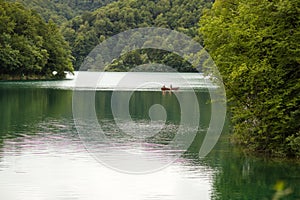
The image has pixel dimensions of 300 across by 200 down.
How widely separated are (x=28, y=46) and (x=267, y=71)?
244 feet

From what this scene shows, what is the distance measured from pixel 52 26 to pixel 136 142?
83172 millimetres

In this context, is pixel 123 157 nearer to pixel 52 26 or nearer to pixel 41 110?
pixel 41 110

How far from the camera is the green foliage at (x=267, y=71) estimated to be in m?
23.1

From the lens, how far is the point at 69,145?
2830 cm

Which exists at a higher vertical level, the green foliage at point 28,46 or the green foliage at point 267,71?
the green foliage at point 28,46

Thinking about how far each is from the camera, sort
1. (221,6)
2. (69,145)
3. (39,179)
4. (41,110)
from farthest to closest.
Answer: (41,110), (221,6), (69,145), (39,179)

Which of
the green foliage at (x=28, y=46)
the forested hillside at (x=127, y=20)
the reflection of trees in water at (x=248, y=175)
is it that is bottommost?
the reflection of trees in water at (x=248, y=175)

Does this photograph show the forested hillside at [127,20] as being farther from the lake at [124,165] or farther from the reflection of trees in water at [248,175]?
the reflection of trees in water at [248,175]

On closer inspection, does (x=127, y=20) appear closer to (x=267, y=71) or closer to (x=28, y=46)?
(x=28, y=46)

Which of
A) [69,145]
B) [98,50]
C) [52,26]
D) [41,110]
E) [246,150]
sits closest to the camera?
[246,150]

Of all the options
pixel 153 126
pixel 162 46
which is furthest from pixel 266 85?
pixel 162 46

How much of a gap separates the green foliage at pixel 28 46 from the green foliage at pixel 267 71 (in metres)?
65.8

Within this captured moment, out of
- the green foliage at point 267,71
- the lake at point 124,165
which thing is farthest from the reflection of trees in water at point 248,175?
the green foliage at point 267,71

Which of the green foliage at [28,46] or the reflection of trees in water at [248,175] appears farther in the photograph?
the green foliage at [28,46]
